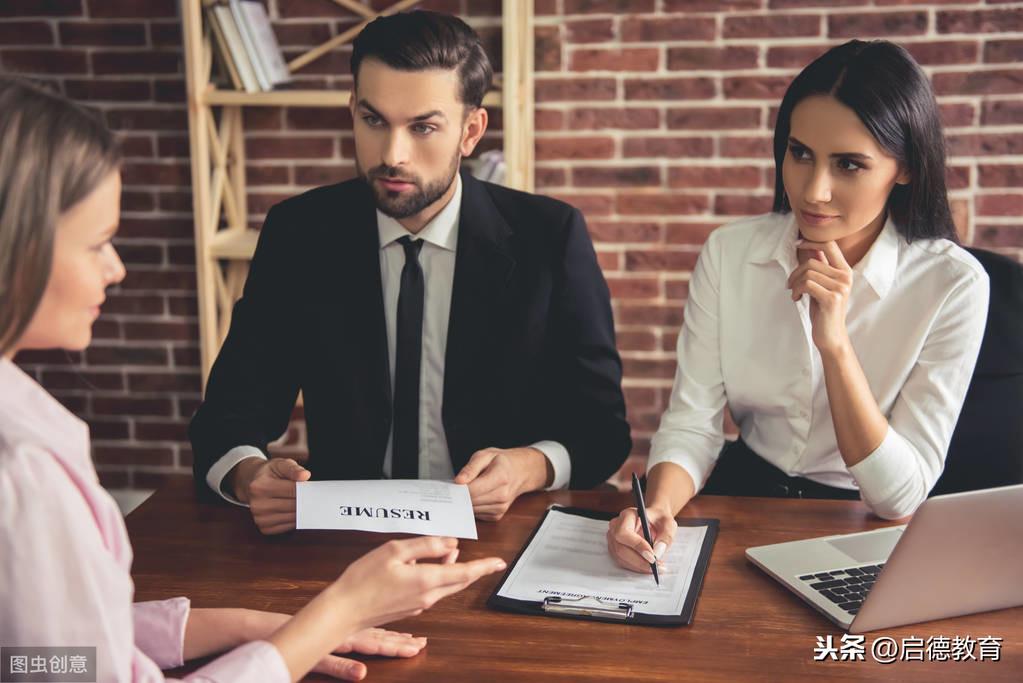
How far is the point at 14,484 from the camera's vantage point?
31.1 inches

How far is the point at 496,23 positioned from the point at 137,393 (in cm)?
154

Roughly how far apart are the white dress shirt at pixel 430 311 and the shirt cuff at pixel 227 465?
302mm

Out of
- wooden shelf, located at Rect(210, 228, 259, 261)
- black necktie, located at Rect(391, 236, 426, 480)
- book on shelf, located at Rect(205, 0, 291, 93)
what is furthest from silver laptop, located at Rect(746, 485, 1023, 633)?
book on shelf, located at Rect(205, 0, 291, 93)

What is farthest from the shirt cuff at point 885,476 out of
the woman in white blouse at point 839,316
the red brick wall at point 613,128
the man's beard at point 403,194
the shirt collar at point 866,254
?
the red brick wall at point 613,128

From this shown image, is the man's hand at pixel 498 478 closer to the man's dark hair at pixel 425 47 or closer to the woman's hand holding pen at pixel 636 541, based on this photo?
the woman's hand holding pen at pixel 636 541

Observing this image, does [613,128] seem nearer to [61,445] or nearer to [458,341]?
[458,341]

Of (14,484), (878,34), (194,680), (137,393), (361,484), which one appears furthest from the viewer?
(137,393)

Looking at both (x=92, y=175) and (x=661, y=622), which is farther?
(x=661, y=622)

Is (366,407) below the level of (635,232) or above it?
below

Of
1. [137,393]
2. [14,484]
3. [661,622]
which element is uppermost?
[14,484]

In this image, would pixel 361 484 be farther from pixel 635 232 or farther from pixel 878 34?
pixel 878 34

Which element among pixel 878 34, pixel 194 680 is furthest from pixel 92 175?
pixel 878 34

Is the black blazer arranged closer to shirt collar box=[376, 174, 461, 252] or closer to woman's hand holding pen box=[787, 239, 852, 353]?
shirt collar box=[376, 174, 461, 252]

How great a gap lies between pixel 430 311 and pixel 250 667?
1.01 metres
